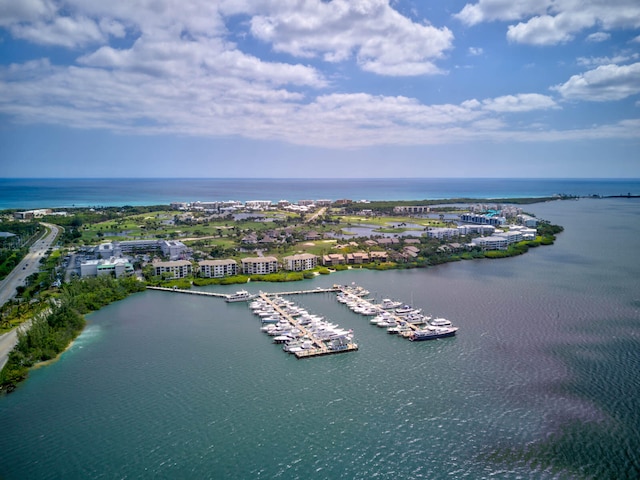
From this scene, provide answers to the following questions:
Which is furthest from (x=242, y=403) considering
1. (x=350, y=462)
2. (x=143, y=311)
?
(x=143, y=311)

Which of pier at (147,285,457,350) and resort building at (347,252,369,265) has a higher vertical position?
resort building at (347,252,369,265)

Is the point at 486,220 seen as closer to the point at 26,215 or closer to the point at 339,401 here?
the point at 339,401

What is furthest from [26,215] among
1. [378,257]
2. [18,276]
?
[378,257]

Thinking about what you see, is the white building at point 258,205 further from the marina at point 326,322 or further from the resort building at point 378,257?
the marina at point 326,322

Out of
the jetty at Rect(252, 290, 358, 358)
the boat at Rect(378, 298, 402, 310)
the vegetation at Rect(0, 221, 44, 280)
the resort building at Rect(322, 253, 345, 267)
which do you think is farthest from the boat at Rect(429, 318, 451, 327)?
the vegetation at Rect(0, 221, 44, 280)

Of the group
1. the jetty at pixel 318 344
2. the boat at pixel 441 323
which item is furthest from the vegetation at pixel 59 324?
the boat at pixel 441 323

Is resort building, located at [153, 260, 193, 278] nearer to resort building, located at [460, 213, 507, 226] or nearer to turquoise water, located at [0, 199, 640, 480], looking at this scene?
turquoise water, located at [0, 199, 640, 480]
